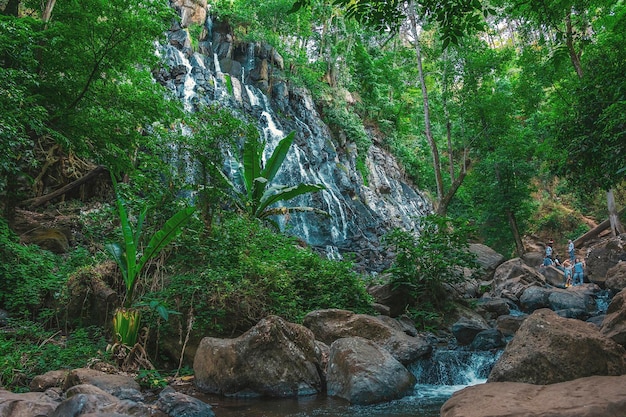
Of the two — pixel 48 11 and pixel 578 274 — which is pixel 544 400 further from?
pixel 578 274

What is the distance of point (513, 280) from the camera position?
49.7ft

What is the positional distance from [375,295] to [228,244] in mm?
3973

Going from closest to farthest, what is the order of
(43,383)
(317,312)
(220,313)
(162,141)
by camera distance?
1. (43,383)
2. (220,313)
3. (317,312)
4. (162,141)

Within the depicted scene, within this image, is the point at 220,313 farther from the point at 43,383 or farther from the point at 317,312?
the point at 43,383

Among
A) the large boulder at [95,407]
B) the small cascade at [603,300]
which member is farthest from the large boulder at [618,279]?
the large boulder at [95,407]

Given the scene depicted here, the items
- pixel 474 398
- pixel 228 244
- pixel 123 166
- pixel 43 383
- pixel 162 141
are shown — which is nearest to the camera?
pixel 474 398

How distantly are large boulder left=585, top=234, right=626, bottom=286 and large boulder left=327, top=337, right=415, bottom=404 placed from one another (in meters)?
13.7

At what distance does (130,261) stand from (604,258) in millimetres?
16659

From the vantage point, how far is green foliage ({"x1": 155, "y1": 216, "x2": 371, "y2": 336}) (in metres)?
7.00

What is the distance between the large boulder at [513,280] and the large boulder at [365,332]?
8126 millimetres

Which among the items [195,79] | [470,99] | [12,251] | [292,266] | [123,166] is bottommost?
[292,266]

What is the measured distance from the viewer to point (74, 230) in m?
10.4

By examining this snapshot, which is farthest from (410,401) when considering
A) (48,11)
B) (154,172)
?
(48,11)

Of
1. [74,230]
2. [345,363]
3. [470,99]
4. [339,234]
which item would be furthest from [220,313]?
[470,99]
